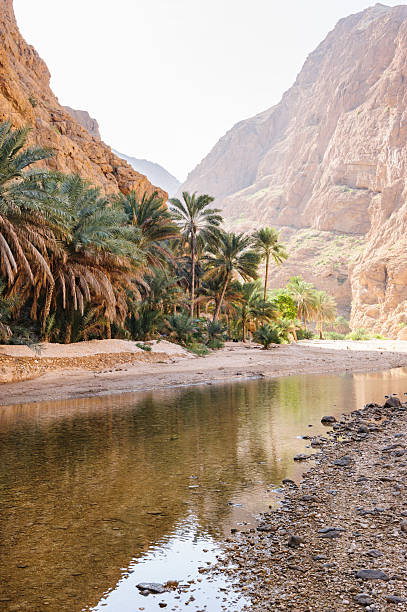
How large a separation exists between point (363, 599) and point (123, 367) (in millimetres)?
16067

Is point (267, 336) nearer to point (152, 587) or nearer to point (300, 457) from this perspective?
point (300, 457)

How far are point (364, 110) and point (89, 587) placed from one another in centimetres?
12668

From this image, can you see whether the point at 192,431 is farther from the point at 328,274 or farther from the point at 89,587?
the point at 328,274

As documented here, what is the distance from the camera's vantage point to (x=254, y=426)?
932cm

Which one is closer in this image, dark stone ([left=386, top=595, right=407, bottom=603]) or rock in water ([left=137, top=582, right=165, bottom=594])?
dark stone ([left=386, top=595, right=407, bottom=603])

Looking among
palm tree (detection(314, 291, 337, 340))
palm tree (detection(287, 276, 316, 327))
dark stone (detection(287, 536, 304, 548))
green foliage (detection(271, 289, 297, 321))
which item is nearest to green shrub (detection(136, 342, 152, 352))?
dark stone (detection(287, 536, 304, 548))

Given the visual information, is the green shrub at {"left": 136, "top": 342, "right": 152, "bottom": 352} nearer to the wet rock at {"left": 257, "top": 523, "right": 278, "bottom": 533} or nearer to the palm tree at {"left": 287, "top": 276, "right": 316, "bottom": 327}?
the wet rock at {"left": 257, "top": 523, "right": 278, "bottom": 533}

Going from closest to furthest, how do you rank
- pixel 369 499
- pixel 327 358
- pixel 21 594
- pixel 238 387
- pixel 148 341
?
pixel 21 594
pixel 369 499
pixel 238 387
pixel 148 341
pixel 327 358

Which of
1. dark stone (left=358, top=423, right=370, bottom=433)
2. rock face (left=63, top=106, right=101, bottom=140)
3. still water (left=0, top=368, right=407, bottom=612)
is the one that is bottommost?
still water (left=0, top=368, right=407, bottom=612)

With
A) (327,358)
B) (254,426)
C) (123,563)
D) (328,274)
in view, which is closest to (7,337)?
(254,426)

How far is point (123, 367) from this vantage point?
18.5m

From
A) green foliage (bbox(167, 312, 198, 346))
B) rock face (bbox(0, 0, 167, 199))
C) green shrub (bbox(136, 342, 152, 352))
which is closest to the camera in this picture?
green shrub (bbox(136, 342, 152, 352))

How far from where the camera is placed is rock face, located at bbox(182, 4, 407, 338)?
78438 millimetres

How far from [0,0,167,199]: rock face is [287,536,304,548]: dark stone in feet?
95.7
